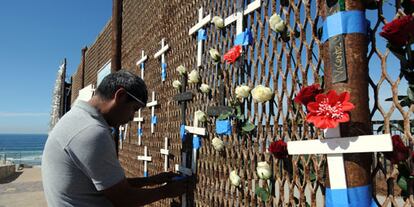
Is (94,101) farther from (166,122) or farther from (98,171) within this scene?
(166,122)

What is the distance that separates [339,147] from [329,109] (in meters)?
0.15

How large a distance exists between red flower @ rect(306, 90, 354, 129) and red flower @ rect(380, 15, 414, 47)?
0.22m

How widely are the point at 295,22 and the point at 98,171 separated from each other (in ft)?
3.59

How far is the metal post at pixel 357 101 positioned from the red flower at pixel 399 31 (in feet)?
0.35

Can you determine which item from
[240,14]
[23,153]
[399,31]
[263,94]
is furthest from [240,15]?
[23,153]

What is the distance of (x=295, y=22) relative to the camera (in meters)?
1.57

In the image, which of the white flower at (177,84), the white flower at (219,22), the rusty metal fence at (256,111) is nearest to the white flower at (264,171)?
the rusty metal fence at (256,111)

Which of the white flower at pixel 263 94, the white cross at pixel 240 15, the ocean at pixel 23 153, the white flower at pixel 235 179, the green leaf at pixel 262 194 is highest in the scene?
the white cross at pixel 240 15

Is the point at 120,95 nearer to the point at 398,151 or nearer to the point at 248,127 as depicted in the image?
the point at 248,127

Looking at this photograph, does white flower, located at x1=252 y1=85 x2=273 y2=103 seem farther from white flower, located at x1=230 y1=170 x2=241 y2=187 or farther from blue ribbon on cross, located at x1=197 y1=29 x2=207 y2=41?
blue ribbon on cross, located at x1=197 y1=29 x2=207 y2=41

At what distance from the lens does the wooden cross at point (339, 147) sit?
113 cm

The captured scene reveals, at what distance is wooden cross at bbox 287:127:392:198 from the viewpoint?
113 cm

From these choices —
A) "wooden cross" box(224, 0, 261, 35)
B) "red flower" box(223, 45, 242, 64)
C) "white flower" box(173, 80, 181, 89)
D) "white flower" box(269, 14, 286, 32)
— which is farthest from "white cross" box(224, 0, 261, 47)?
"white flower" box(173, 80, 181, 89)

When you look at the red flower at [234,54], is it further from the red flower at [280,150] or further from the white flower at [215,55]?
the red flower at [280,150]
